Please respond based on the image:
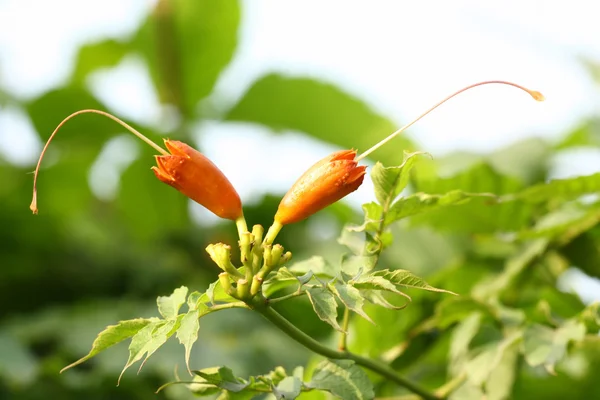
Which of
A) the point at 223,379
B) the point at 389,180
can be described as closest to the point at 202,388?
the point at 223,379

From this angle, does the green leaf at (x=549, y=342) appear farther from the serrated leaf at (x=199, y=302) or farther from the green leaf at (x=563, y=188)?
the serrated leaf at (x=199, y=302)

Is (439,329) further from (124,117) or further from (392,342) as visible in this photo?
(124,117)

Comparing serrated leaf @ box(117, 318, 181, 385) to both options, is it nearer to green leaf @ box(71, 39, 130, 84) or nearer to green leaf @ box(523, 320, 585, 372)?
green leaf @ box(523, 320, 585, 372)

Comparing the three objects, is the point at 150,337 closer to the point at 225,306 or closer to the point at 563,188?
the point at 225,306

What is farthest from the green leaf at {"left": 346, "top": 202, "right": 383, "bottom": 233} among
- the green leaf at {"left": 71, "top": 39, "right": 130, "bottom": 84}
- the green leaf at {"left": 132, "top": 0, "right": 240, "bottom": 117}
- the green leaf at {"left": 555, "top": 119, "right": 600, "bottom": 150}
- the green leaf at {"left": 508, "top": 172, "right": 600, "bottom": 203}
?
the green leaf at {"left": 71, "top": 39, "right": 130, "bottom": 84}

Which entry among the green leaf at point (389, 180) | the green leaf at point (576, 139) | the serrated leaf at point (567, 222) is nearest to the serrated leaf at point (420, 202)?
the green leaf at point (389, 180)

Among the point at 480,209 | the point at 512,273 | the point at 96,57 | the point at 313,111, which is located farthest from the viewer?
the point at 96,57

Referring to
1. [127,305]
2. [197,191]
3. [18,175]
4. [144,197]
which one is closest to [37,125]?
[18,175]
